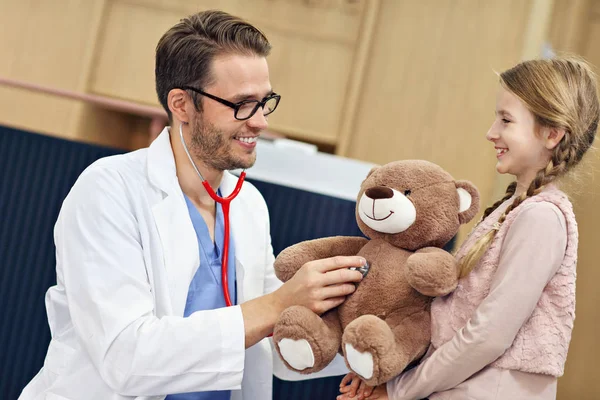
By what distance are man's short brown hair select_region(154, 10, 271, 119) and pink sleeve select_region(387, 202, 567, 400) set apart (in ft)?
2.10

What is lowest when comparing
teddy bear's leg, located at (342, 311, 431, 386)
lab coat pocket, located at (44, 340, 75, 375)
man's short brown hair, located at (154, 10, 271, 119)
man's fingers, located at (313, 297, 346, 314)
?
lab coat pocket, located at (44, 340, 75, 375)

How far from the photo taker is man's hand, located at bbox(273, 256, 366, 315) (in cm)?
112

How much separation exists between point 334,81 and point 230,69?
6.89 ft

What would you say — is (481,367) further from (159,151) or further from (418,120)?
(418,120)

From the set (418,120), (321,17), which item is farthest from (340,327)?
(321,17)

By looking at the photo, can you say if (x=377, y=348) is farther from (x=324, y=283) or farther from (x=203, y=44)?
(x=203, y=44)

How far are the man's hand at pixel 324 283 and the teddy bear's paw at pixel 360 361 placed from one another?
10 centimetres

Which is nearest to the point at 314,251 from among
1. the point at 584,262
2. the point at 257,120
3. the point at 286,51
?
the point at 257,120

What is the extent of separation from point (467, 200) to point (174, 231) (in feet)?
1.72

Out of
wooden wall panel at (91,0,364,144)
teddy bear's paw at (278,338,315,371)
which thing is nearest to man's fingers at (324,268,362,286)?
teddy bear's paw at (278,338,315,371)

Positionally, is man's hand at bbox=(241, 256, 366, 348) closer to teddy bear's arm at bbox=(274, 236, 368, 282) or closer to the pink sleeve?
teddy bear's arm at bbox=(274, 236, 368, 282)

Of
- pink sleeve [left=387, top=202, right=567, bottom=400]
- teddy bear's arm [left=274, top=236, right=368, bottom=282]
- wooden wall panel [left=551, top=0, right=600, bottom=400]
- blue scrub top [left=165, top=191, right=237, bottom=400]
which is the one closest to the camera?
pink sleeve [left=387, top=202, right=567, bottom=400]

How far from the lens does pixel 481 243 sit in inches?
41.8

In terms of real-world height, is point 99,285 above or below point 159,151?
below
